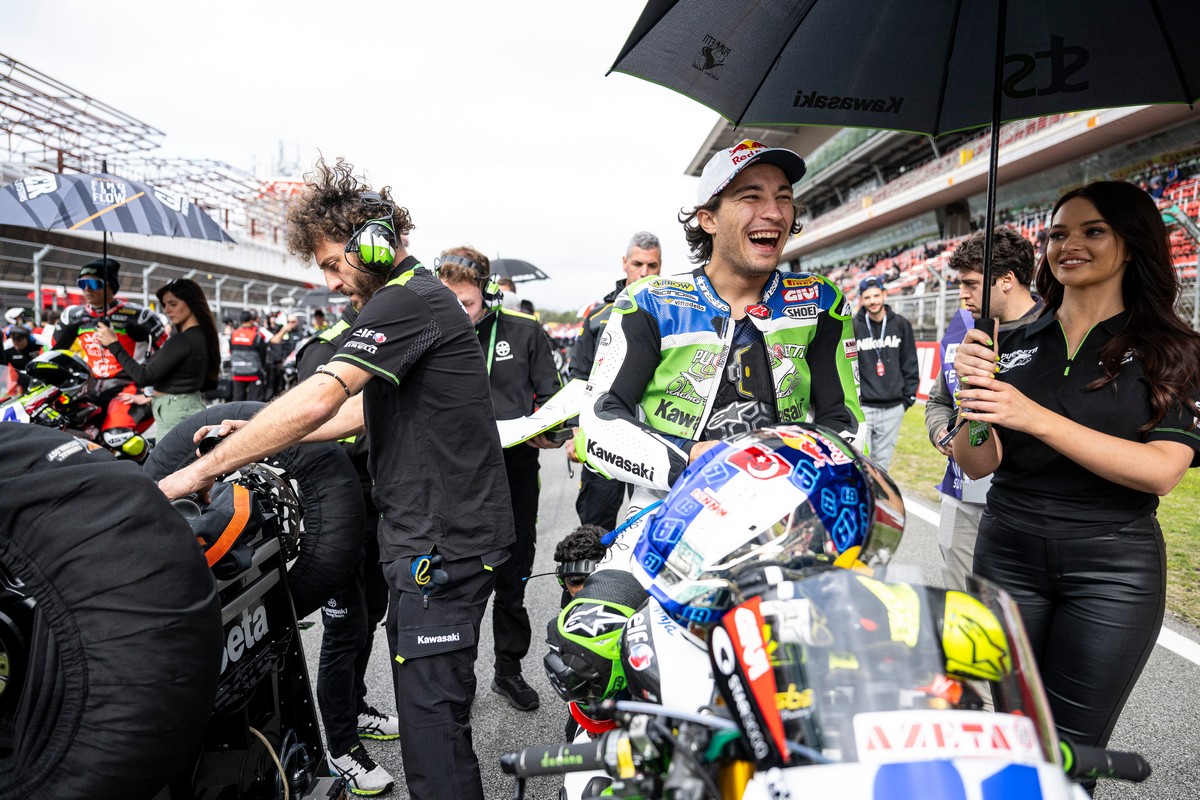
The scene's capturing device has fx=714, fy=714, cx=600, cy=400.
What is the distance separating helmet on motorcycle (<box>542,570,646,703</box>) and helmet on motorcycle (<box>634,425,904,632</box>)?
149 mm

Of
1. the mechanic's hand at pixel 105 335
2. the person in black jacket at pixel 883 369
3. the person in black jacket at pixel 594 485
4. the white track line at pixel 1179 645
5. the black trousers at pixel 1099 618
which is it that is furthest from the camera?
the person in black jacket at pixel 883 369

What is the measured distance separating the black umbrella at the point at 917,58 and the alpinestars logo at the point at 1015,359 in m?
0.29

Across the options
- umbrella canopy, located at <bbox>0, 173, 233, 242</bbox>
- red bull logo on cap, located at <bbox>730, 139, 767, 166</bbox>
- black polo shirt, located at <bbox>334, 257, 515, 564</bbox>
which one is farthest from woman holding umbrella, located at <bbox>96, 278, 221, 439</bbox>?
red bull logo on cap, located at <bbox>730, 139, 767, 166</bbox>

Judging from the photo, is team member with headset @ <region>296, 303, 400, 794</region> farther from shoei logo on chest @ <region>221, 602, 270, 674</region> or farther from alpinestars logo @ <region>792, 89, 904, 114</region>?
alpinestars logo @ <region>792, 89, 904, 114</region>

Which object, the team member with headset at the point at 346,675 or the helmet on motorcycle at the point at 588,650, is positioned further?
the team member with headset at the point at 346,675

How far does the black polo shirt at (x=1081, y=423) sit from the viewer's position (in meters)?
1.99

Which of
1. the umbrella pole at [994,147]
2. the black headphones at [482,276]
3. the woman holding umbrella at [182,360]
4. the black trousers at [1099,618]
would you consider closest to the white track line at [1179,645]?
the black trousers at [1099,618]

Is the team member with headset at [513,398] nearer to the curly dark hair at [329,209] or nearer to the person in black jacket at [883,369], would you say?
the curly dark hair at [329,209]

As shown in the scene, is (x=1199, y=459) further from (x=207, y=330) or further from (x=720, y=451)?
(x=207, y=330)

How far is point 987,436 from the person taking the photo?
2.11 m

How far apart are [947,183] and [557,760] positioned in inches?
1288

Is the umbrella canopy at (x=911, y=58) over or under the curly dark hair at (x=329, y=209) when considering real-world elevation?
over

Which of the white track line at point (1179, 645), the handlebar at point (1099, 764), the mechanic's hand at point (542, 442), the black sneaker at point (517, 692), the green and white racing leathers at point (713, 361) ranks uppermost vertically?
the green and white racing leathers at point (713, 361)

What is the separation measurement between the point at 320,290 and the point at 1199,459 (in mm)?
19118
